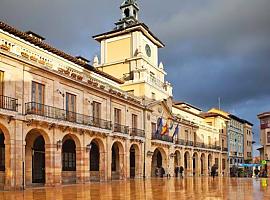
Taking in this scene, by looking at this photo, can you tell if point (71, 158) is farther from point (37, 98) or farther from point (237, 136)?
point (237, 136)

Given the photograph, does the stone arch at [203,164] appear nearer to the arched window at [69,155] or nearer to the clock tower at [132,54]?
the clock tower at [132,54]

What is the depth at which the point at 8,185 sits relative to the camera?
78.4 ft

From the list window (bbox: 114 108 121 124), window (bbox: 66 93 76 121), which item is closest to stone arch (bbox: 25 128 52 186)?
window (bbox: 66 93 76 121)

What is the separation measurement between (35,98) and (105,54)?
29423 millimetres

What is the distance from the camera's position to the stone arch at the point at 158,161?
50.5 meters

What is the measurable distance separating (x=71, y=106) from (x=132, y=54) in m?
23.2

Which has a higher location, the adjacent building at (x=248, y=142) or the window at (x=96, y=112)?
the window at (x=96, y=112)

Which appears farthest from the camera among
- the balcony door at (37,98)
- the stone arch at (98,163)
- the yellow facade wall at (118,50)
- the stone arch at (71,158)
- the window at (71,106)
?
the yellow facade wall at (118,50)

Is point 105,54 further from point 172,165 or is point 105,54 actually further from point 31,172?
point 31,172

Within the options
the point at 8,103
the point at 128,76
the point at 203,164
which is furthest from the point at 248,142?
the point at 8,103

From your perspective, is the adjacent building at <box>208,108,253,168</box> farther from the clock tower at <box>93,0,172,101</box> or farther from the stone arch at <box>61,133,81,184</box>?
the stone arch at <box>61,133,81,184</box>

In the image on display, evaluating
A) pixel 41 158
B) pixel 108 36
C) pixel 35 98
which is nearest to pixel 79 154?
pixel 41 158

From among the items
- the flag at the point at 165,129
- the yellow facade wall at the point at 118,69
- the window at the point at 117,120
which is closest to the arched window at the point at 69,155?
the window at the point at 117,120

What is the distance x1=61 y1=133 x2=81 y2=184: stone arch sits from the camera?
105 feet
